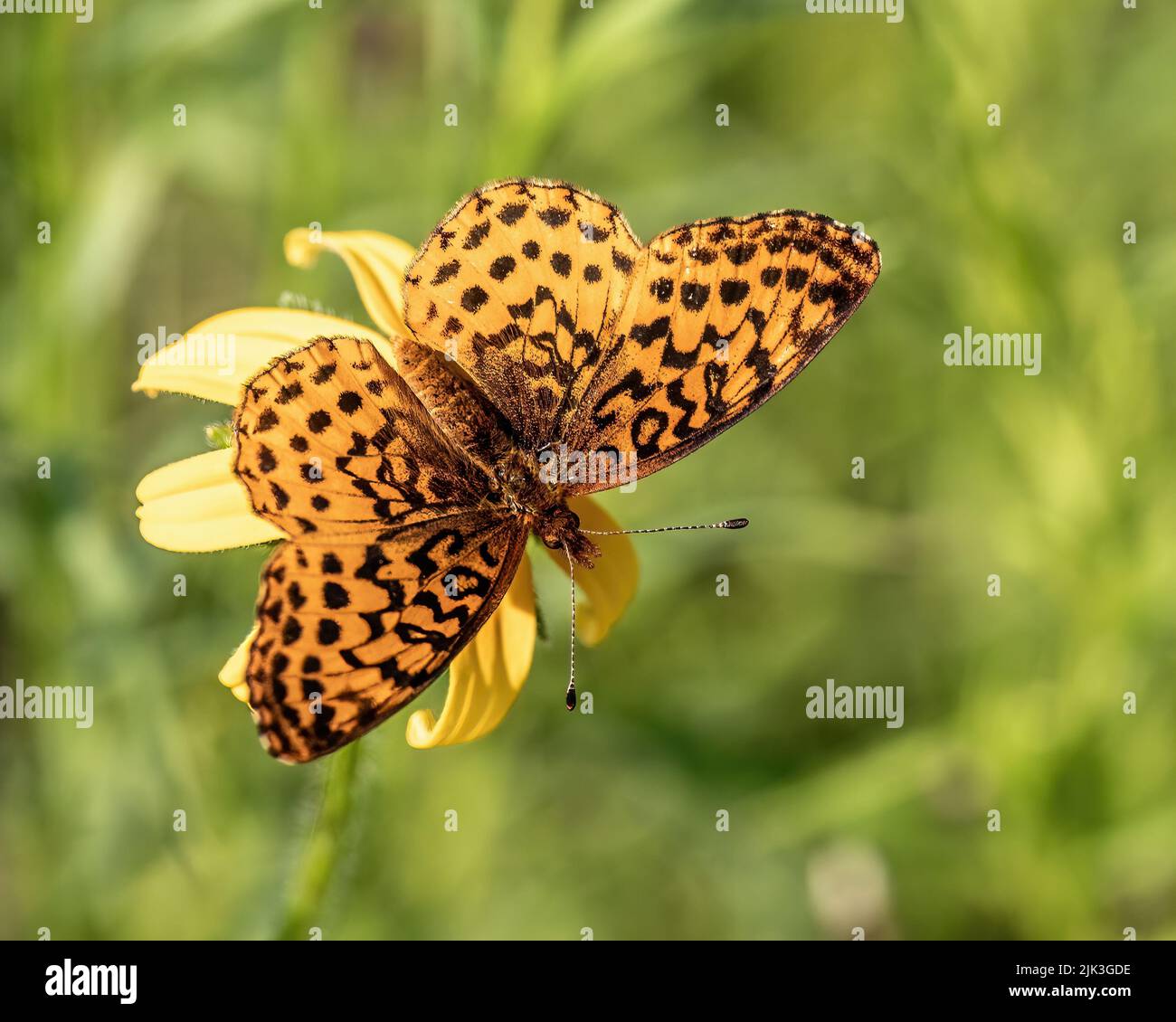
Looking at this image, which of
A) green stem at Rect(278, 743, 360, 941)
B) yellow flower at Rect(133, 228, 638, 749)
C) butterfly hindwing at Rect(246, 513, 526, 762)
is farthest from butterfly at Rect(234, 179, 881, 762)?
green stem at Rect(278, 743, 360, 941)

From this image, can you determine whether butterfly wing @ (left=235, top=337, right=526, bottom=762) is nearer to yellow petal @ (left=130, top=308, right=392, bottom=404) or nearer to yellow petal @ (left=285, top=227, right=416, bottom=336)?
yellow petal @ (left=130, top=308, right=392, bottom=404)

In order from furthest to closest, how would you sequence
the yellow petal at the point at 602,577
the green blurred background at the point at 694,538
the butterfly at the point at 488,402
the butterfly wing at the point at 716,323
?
the green blurred background at the point at 694,538 → the yellow petal at the point at 602,577 → the butterfly wing at the point at 716,323 → the butterfly at the point at 488,402

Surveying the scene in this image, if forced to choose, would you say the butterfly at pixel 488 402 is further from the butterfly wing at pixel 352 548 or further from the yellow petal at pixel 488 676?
the yellow petal at pixel 488 676

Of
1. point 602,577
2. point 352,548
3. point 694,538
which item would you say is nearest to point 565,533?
point 602,577

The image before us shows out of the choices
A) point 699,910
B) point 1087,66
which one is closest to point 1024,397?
point 1087,66

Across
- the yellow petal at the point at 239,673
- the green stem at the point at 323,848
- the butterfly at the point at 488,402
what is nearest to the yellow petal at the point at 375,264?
the butterfly at the point at 488,402

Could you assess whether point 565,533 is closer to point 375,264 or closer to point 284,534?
point 284,534
